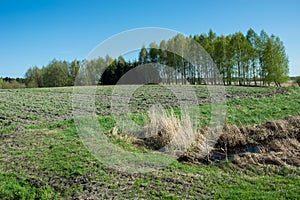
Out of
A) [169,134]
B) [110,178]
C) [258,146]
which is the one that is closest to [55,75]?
[169,134]

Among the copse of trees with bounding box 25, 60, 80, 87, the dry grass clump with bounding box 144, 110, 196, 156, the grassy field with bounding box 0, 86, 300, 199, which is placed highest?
the copse of trees with bounding box 25, 60, 80, 87

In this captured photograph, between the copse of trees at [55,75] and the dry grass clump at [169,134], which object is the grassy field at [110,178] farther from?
the copse of trees at [55,75]

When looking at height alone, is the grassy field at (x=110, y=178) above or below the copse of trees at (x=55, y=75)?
below

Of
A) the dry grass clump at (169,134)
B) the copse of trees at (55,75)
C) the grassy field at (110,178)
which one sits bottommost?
the grassy field at (110,178)

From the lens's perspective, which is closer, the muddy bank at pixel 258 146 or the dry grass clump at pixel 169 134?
the muddy bank at pixel 258 146

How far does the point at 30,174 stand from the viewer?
542 centimetres

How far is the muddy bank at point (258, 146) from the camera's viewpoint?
6403 millimetres

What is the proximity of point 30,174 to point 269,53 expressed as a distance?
42.0m

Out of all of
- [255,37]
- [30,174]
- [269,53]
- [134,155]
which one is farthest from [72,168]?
[255,37]

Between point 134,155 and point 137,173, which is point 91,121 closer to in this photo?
point 134,155

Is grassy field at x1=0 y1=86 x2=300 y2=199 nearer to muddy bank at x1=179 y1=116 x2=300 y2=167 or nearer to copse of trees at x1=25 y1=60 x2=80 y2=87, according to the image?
muddy bank at x1=179 y1=116 x2=300 y2=167

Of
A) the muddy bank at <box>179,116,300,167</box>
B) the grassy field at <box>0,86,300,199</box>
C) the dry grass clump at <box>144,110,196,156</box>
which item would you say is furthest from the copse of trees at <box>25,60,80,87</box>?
the muddy bank at <box>179,116,300,167</box>

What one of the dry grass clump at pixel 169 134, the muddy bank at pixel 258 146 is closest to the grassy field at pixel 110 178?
the muddy bank at pixel 258 146

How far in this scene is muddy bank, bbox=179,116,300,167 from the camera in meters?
6.40
